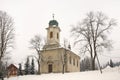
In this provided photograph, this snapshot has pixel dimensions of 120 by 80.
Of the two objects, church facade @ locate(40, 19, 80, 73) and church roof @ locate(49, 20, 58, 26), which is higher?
church roof @ locate(49, 20, 58, 26)

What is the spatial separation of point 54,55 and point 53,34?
612cm

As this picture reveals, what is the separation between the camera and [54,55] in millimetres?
48656

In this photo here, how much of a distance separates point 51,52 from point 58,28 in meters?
7.38

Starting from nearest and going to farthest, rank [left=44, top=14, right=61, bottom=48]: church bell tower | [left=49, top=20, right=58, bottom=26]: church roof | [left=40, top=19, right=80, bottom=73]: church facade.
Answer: [left=40, top=19, right=80, bottom=73]: church facade < [left=44, top=14, right=61, bottom=48]: church bell tower < [left=49, top=20, right=58, bottom=26]: church roof

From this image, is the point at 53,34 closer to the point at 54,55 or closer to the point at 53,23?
the point at 53,23

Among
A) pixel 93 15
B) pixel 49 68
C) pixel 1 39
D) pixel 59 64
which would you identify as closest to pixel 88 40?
pixel 93 15

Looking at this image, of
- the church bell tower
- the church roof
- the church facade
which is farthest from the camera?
the church roof

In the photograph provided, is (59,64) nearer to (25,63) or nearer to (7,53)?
(7,53)

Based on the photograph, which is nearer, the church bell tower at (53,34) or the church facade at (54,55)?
the church facade at (54,55)

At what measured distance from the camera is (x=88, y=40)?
134 ft

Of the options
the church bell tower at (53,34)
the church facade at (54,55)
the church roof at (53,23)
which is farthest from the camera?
the church roof at (53,23)

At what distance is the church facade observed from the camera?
47875mm

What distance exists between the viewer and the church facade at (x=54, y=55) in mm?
47875

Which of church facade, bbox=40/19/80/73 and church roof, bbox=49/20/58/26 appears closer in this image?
church facade, bbox=40/19/80/73
